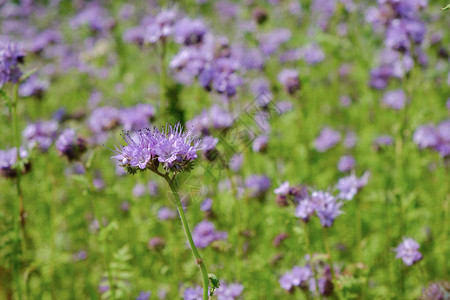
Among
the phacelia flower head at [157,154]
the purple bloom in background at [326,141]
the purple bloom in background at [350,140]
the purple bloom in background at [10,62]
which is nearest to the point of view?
the phacelia flower head at [157,154]

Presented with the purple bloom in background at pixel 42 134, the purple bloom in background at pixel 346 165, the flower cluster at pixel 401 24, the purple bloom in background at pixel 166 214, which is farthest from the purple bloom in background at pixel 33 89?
the flower cluster at pixel 401 24

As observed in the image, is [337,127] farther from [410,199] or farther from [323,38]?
[410,199]

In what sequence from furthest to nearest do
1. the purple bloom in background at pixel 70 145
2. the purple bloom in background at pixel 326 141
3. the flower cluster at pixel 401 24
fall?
the purple bloom in background at pixel 326 141 → the flower cluster at pixel 401 24 → the purple bloom in background at pixel 70 145

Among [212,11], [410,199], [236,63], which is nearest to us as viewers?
[410,199]

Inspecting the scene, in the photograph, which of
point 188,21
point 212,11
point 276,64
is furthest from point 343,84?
point 212,11


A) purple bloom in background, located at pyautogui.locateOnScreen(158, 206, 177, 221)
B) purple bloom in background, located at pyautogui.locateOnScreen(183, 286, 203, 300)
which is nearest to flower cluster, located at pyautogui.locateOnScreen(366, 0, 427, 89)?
purple bloom in background, located at pyautogui.locateOnScreen(158, 206, 177, 221)

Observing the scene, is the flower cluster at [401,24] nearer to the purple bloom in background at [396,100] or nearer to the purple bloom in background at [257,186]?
the purple bloom in background at [396,100]

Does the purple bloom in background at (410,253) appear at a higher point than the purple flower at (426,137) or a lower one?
lower
